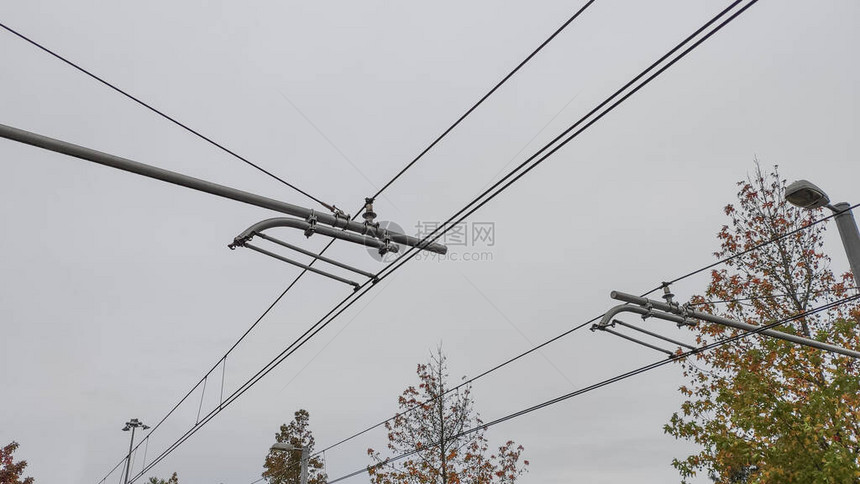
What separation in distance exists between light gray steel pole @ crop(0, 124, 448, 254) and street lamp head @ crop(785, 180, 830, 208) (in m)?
5.35

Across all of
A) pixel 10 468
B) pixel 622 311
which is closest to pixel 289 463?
pixel 10 468

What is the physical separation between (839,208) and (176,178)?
8131 millimetres

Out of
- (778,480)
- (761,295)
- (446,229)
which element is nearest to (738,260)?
(761,295)

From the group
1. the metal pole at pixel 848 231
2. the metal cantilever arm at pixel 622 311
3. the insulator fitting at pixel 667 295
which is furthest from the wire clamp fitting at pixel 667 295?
the metal pole at pixel 848 231

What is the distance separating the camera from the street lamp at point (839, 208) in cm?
718

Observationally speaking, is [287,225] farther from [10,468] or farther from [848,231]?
[10,468]

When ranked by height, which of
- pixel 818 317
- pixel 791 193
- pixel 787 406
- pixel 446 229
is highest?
pixel 818 317

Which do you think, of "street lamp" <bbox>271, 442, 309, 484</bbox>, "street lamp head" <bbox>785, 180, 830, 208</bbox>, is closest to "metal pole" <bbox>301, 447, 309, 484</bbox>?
"street lamp" <bbox>271, 442, 309, 484</bbox>

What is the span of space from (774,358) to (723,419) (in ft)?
6.72

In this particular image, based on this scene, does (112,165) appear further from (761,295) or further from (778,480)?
(761,295)

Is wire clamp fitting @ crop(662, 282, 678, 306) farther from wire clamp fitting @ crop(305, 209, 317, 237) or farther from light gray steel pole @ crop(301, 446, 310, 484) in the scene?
light gray steel pole @ crop(301, 446, 310, 484)

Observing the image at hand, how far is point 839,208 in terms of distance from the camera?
24.5 ft

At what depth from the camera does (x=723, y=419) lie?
14508 mm

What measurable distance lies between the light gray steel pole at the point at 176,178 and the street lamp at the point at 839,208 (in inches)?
212
